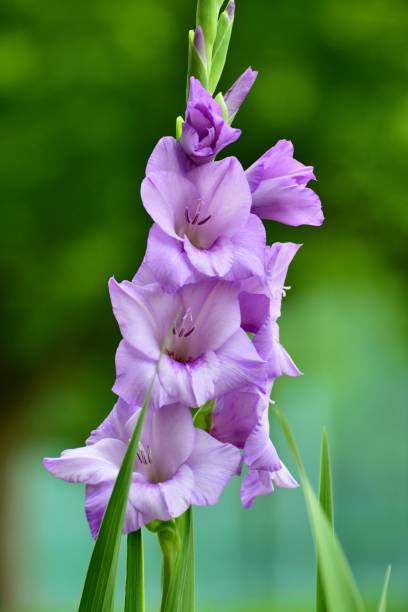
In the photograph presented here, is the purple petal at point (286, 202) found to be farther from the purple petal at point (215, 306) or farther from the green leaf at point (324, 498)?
the green leaf at point (324, 498)

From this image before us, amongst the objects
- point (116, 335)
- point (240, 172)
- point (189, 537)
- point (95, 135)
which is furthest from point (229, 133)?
point (116, 335)

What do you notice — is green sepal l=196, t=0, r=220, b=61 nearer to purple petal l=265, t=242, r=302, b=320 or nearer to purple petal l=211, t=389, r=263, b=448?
purple petal l=265, t=242, r=302, b=320

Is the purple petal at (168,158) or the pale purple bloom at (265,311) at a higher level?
the purple petal at (168,158)

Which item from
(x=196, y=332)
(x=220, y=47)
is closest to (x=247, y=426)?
(x=196, y=332)

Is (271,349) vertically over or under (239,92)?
under

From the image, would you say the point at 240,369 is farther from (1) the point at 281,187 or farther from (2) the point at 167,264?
(1) the point at 281,187

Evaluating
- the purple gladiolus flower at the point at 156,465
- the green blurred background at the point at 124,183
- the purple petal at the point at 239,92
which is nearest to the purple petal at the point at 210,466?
the purple gladiolus flower at the point at 156,465

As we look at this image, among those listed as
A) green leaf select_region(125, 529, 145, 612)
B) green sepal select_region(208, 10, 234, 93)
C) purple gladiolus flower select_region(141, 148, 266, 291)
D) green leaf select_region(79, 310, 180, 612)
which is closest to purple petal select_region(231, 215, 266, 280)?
purple gladiolus flower select_region(141, 148, 266, 291)
